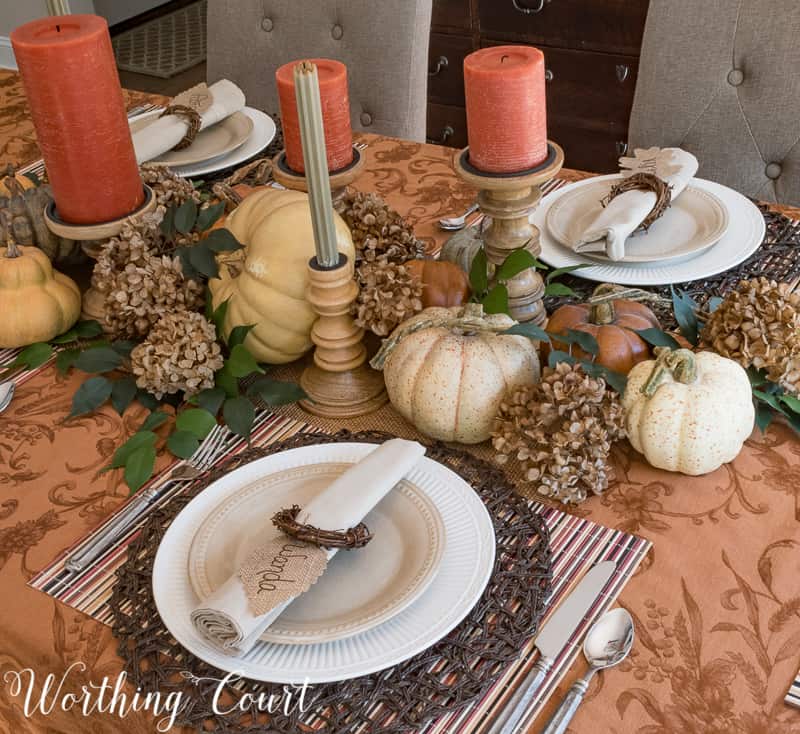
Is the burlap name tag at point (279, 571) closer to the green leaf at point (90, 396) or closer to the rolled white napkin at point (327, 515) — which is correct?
the rolled white napkin at point (327, 515)

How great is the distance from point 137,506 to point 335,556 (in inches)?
7.7

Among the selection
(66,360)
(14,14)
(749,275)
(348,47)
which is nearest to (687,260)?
(749,275)

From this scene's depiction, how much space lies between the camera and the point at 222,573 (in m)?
0.68

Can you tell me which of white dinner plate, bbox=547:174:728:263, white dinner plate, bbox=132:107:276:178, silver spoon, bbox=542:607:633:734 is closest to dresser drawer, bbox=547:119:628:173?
white dinner plate, bbox=132:107:276:178

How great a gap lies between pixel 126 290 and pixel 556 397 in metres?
0.45

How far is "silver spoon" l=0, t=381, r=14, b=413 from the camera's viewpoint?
3.06 ft

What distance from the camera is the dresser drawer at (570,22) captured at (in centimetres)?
240

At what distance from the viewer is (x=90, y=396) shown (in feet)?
2.98

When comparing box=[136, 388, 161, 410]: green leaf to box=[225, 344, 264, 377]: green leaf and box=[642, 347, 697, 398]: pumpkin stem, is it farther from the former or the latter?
box=[642, 347, 697, 398]: pumpkin stem

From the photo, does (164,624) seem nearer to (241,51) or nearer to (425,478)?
(425,478)

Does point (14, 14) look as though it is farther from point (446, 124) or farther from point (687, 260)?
point (687, 260)

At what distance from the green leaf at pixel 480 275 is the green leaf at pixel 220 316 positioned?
9.6 inches

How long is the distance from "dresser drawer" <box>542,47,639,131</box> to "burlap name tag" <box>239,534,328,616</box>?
214 cm

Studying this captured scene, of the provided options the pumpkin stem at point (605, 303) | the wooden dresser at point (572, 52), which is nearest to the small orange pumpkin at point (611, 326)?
the pumpkin stem at point (605, 303)
